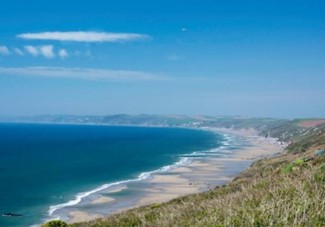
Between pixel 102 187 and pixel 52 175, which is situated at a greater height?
pixel 52 175

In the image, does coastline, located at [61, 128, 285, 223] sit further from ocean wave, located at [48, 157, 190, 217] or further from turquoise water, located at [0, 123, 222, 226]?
turquoise water, located at [0, 123, 222, 226]

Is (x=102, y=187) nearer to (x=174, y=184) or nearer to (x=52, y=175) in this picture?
(x=174, y=184)

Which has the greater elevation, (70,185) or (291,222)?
(291,222)

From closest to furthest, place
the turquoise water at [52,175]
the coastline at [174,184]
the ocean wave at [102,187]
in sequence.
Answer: the coastline at [174,184] < the ocean wave at [102,187] < the turquoise water at [52,175]

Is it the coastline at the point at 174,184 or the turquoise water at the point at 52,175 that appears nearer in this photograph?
the coastline at the point at 174,184

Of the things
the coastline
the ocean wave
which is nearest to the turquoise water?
the ocean wave

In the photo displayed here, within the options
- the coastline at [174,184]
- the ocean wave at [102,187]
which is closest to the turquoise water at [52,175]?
the ocean wave at [102,187]

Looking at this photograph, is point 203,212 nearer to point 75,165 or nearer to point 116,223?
point 116,223

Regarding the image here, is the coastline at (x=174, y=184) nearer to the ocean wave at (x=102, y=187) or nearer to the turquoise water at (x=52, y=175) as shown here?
the ocean wave at (x=102, y=187)

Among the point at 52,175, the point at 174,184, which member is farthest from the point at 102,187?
the point at 52,175

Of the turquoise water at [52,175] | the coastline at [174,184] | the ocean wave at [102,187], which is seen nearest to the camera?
the coastline at [174,184]

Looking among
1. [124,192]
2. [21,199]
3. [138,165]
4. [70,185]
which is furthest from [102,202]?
[138,165]
